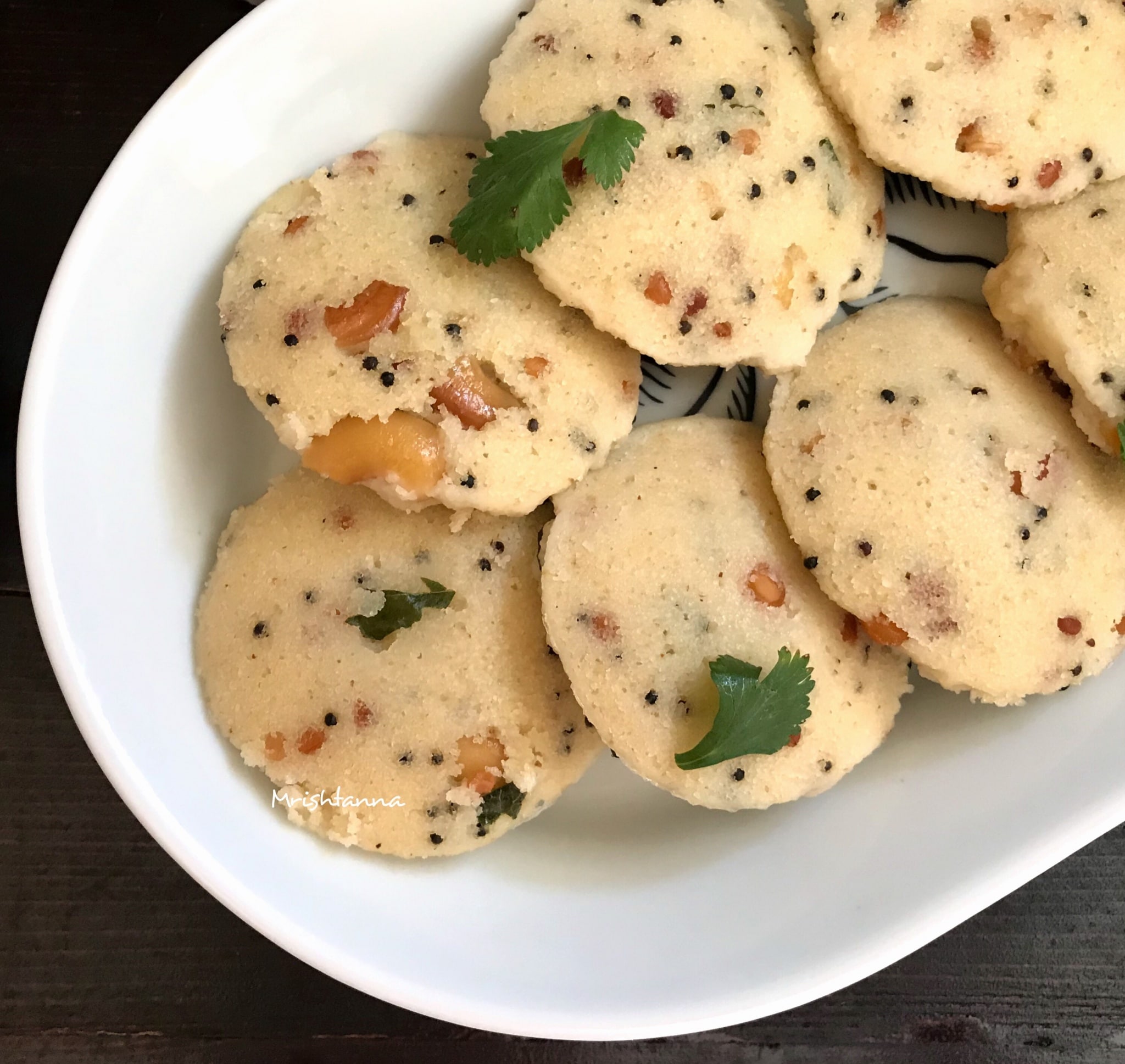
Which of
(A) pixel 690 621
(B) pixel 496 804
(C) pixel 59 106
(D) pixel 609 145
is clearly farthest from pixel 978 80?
(C) pixel 59 106

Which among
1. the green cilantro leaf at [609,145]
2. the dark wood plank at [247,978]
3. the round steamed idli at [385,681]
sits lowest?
the dark wood plank at [247,978]

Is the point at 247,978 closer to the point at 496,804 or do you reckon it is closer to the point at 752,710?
the point at 496,804

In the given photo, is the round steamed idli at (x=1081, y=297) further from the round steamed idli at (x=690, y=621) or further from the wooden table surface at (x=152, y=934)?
the wooden table surface at (x=152, y=934)

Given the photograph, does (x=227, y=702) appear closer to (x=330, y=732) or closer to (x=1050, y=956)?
(x=330, y=732)

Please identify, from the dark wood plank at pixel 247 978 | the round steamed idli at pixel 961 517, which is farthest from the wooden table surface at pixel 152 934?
the round steamed idli at pixel 961 517

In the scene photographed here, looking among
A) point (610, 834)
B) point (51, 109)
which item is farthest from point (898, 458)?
point (51, 109)
